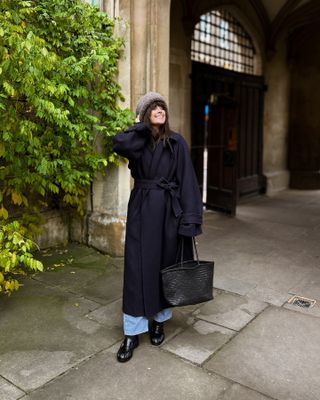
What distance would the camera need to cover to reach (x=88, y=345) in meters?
3.05

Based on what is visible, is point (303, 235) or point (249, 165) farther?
point (249, 165)

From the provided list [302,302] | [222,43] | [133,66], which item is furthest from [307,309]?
[222,43]

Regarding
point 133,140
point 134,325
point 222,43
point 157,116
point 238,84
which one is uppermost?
point 222,43

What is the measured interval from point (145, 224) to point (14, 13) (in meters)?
1.90

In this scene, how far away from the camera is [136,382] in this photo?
8.56 feet

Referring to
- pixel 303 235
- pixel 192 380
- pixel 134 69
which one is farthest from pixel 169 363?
pixel 303 235

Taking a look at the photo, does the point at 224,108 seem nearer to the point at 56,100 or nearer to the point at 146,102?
the point at 56,100

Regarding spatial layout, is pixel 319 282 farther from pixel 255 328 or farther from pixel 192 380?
pixel 192 380

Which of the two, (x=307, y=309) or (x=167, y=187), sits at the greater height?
(x=167, y=187)

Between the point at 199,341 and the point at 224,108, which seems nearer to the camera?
the point at 199,341

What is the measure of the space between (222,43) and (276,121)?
260 cm

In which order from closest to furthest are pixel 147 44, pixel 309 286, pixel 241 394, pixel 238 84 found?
pixel 241 394
pixel 309 286
pixel 147 44
pixel 238 84

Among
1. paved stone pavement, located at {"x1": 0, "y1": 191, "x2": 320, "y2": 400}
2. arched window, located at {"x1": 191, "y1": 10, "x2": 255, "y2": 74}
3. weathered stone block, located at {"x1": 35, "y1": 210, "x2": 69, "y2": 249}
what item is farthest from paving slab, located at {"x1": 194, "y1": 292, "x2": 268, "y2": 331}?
arched window, located at {"x1": 191, "y1": 10, "x2": 255, "y2": 74}

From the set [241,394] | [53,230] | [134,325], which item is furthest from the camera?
[53,230]
